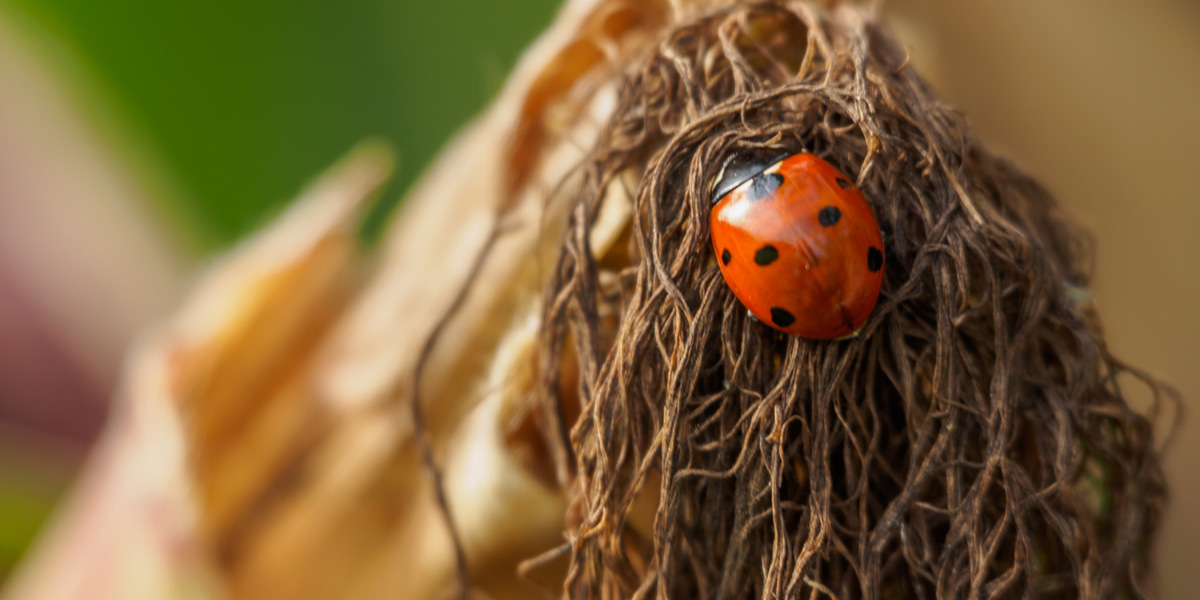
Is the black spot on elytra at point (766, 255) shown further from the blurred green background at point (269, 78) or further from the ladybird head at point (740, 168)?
the blurred green background at point (269, 78)

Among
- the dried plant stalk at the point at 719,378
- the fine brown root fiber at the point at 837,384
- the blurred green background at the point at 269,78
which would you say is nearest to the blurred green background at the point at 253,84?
the blurred green background at the point at 269,78

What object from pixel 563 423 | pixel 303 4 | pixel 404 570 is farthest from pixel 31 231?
pixel 563 423

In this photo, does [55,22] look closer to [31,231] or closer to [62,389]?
[31,231]

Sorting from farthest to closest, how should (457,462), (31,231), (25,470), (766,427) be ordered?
(31,231), (25,470), (457,462), (766,427)

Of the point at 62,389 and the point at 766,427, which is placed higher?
the point at 62,389

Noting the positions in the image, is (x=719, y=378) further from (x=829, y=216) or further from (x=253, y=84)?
(x=253, y=84)

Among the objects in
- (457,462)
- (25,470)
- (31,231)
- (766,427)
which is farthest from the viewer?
(31,231)

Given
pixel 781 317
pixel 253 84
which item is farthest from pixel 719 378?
pixel 253 84
